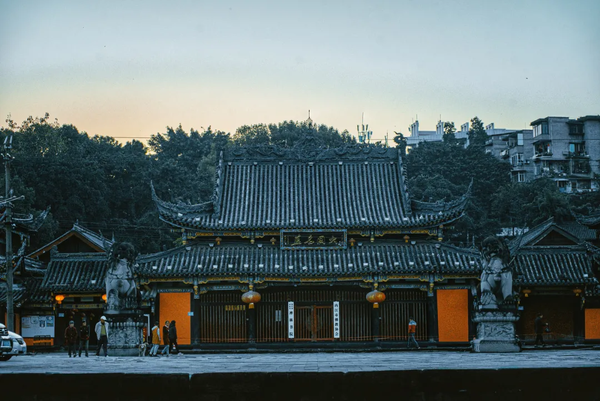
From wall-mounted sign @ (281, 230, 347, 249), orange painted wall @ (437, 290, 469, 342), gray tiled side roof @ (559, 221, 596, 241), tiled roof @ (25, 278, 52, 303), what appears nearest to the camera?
orange painted wall @ (437, 290, 469, 342)

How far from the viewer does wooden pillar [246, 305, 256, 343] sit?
39.9 meters

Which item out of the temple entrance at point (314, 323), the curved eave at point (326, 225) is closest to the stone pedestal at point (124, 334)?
the curved eave at point (326, 225)

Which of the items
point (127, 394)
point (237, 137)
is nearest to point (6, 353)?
point (127, 394)

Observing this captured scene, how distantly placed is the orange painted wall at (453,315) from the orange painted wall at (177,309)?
463 inches

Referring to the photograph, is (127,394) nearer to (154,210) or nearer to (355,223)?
(355,223)

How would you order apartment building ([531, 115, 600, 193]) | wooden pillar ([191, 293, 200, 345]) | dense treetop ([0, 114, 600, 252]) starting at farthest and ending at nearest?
apartment building ([531, 115, 600, 193]) < dense treetop ([0, 114, 600, 252]) < wooden pillar ([191, 293, 200, 345])

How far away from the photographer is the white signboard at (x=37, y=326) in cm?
4456

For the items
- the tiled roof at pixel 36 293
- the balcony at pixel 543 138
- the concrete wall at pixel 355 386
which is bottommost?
the concrete wall at pixel 355 386

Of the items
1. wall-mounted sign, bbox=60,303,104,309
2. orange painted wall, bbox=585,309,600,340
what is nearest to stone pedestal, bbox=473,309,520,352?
orange painted wall, bbox=585,309,600,340

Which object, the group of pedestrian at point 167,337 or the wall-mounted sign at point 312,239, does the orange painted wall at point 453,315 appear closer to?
the wall-mounted sign at point 312,239

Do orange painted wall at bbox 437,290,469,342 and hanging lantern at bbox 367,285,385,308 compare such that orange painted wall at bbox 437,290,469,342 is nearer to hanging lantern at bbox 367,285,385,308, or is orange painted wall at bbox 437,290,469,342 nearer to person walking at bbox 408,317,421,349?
person walking at bbox 408,317,421,349

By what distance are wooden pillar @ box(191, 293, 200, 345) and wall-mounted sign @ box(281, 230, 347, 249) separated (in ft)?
15.8

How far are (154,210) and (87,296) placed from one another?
35849 millimetres

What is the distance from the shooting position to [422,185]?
85.5 metres
